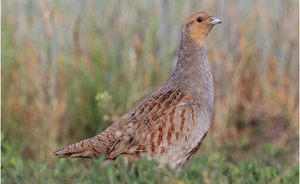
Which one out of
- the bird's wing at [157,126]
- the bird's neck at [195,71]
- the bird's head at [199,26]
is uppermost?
the bird's head at [199,26]

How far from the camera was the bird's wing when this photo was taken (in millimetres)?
2723

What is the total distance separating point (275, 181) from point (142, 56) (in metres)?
3.00

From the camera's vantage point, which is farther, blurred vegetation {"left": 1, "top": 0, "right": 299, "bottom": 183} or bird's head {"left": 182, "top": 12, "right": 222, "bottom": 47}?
blurred vegetation {"left": 1, "top": 0, "right": 299, "bottom": 183}

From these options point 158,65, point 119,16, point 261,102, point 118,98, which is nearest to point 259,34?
point 261,102

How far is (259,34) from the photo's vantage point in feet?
18.9

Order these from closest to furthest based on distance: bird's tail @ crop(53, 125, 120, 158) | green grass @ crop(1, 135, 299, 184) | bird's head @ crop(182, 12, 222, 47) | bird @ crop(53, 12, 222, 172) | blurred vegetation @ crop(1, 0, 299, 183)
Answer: green grass @ crop(1, 135, 299, 184)
bird @ crop(53, 12, 222, 172)
bird's tail @ crop(53, 125, 120, 158)
bird's head @ crop(182, 12, 222, 47)
blurred vegetation @ crop(1, 0, 299, 183)

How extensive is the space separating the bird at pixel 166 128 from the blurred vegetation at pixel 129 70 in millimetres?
1312

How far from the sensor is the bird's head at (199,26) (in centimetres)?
330

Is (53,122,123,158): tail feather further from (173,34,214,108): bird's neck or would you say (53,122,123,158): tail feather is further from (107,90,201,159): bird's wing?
(173,34,214,108): bird's neck

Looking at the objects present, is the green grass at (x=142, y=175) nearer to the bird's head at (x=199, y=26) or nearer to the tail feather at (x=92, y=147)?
the tail feather at (x=92, y=147)

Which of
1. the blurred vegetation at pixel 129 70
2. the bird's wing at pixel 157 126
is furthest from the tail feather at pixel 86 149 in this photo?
the blurred vegetation at pixel 129 70

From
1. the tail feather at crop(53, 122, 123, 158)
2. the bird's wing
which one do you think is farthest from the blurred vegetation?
the bird's wing

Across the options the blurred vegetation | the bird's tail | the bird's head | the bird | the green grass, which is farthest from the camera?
the blurred vegetation

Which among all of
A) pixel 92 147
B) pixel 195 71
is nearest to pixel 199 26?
pixel 195 71
